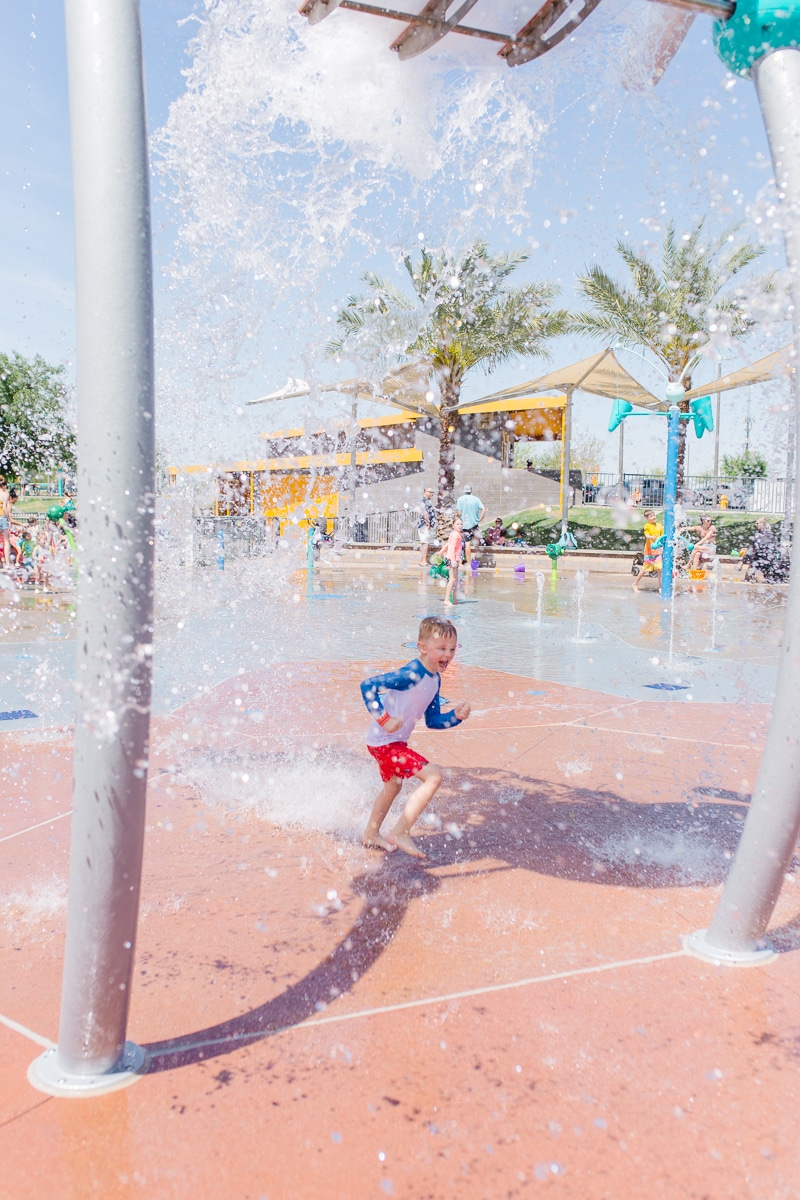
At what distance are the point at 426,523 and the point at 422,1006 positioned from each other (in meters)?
23.6

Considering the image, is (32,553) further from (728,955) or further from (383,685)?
(728,955)

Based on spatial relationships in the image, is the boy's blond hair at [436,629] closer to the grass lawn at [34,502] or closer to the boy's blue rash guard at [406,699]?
the boy's blue rash guard at [406,699]

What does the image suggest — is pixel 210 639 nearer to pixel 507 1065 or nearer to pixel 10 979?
pixel 10 979

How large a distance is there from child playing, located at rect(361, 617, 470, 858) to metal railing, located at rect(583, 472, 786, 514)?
26600mm

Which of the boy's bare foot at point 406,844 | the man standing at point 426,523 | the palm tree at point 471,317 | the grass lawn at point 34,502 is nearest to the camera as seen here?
the boy's bare foot at point 406,844

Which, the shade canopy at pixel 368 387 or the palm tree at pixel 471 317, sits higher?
the palm tree at pixel 471 317

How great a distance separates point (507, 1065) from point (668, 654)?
786cm

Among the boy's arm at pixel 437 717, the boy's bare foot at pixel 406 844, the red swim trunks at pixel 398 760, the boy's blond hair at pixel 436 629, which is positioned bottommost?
the boy's bare foot at pixel 406 844

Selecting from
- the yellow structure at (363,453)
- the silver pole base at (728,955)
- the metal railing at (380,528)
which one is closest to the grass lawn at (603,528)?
the yellow structure at (363,453)

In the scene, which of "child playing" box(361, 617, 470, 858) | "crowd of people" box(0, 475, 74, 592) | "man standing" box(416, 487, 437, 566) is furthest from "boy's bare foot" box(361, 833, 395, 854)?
"man standing" box(416, 487, 437, 566)

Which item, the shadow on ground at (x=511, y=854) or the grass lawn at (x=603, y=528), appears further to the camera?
the grass lawn at (x=603, y=528)

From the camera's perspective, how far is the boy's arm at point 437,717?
404cm

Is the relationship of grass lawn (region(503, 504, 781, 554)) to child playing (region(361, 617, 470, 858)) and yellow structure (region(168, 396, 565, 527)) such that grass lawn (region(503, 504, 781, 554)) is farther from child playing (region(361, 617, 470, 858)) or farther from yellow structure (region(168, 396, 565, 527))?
child playing (region(361, 617, 470, 858))

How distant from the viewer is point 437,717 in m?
4.07
